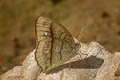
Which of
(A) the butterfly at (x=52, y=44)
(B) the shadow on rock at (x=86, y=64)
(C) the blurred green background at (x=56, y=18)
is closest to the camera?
(A) the butterfly at (x=52, y=44)

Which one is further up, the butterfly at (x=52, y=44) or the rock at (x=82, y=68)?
the butterfly at (x=52, y=44)

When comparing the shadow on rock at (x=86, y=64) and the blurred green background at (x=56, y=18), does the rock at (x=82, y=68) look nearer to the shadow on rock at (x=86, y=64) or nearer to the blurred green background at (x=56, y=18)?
the shadow on rock at (x=86, y=64)

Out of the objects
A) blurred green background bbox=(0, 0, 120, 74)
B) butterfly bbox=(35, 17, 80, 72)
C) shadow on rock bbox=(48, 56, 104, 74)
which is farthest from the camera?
blurred green background bbox=(0, 0, 120, 74)

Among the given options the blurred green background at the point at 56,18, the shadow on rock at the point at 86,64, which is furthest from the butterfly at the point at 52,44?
the blurred green background at the point at 56,18

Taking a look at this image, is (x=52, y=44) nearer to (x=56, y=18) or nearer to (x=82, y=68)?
(x=82, y=68)

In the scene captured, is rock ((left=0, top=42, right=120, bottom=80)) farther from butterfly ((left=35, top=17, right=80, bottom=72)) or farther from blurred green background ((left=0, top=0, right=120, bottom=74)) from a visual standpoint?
blurred green background ((left=0, top=0, right=120, bottom=74))

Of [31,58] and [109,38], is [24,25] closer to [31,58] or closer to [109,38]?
[109,38]

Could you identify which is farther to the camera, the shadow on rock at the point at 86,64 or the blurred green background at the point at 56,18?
the blurred green background at the point at 56,18

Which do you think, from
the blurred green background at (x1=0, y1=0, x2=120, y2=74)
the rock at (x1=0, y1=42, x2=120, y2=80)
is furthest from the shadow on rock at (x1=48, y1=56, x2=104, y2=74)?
the blurred green background at (x1=0, y1=0, x2=120, y2=74)
